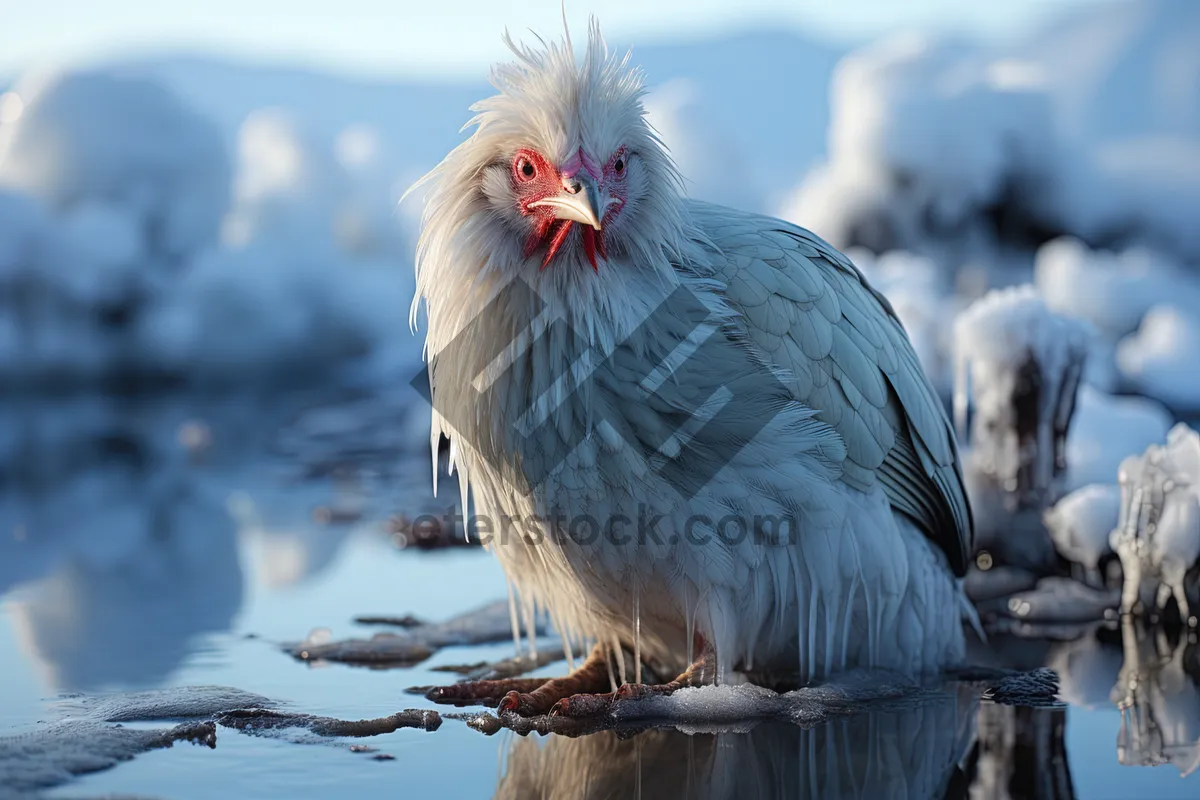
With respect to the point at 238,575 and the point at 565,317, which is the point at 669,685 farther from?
the point at 238,575

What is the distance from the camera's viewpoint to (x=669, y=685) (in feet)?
8.42

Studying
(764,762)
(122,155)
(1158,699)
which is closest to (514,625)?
(764,762)

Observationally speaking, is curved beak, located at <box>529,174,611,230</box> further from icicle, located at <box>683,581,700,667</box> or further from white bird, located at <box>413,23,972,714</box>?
icicle, located at <box>683,581,700,667</box>

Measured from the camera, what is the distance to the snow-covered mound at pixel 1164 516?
2951mm

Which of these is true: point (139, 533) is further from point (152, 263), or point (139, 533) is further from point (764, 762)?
point (152, 263)

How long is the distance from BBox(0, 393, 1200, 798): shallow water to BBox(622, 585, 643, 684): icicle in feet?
0.89

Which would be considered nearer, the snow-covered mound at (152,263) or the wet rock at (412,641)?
the wet rock at (412,641)

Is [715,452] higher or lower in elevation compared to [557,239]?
lower

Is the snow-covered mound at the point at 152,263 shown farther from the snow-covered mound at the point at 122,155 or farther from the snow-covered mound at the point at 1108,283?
the snow-covered mound at the point at 1108,283

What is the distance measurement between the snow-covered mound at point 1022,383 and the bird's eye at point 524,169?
68.9 inches

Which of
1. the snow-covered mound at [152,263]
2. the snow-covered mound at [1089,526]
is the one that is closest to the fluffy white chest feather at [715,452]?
the snow-covered mound at [1089,526]

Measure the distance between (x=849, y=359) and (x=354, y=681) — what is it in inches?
52.2

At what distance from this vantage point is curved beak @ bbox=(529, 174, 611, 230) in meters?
2.22

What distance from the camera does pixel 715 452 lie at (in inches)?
94.0
